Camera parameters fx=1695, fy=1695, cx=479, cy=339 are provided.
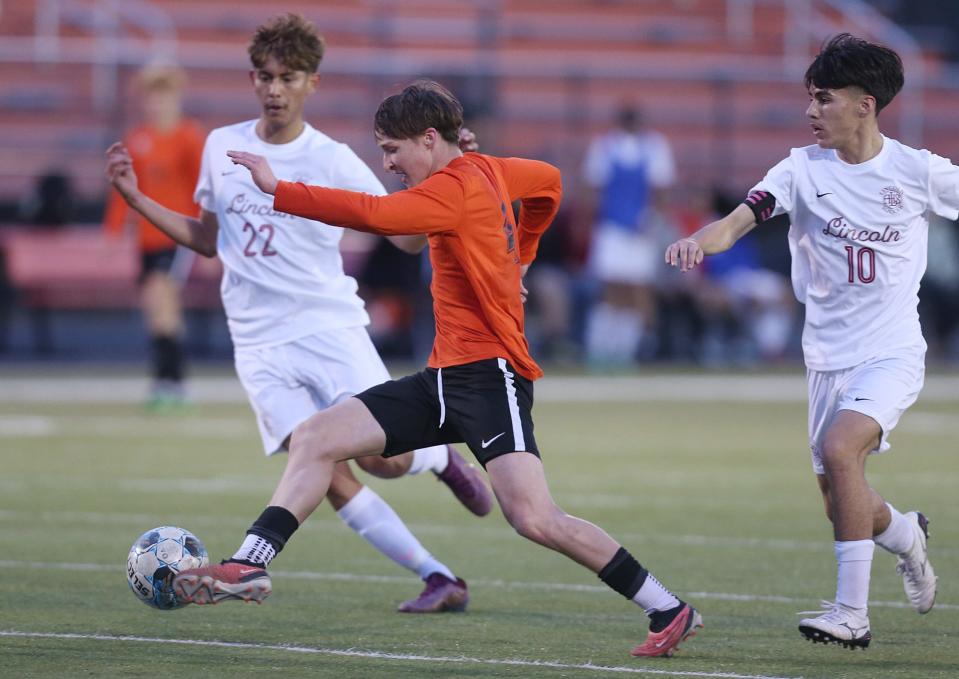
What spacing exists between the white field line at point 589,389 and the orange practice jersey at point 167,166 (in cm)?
247

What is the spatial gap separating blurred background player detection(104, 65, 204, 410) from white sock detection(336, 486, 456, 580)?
760 cm

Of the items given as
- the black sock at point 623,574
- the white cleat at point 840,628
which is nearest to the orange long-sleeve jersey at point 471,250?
the black sock at point 623,574

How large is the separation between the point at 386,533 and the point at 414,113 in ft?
6.34

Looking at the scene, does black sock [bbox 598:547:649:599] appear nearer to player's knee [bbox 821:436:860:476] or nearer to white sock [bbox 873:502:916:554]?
player's knee [bbox 821:436:860:476]

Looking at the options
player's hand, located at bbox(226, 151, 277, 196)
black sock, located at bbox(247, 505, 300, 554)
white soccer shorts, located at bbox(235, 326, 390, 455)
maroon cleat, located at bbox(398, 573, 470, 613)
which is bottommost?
maroon cleat, located at bbox(398, 573, 470, 613)

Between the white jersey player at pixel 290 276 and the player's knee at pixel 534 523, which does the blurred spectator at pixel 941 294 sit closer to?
the white jersey player at pixel 290 276

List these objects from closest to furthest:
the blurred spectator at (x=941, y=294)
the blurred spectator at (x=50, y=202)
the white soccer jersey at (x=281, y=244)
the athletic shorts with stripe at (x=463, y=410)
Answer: the athletic shorts with stripe at (x=463, y=410)
the white soccer jersey at (x=281, y=244)
the blurred spectator at (x=50, y=202)
the blurred spectator at (x=941, y=294)

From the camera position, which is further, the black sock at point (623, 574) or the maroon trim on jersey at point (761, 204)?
the maroon trim on jersey at point (761, 204)

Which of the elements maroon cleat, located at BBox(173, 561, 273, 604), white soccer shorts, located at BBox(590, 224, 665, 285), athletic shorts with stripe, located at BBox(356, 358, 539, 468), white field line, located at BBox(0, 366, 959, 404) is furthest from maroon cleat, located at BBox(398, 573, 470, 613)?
white soccer shorts, located at BBox(590, 224, 665, 285)

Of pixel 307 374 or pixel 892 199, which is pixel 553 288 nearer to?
pixel 307 374

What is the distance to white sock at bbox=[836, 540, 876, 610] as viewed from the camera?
6023 mm

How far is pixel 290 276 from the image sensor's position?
7.35m

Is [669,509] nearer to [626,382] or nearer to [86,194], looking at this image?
[626,382]

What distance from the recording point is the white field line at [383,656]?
5680 mm
